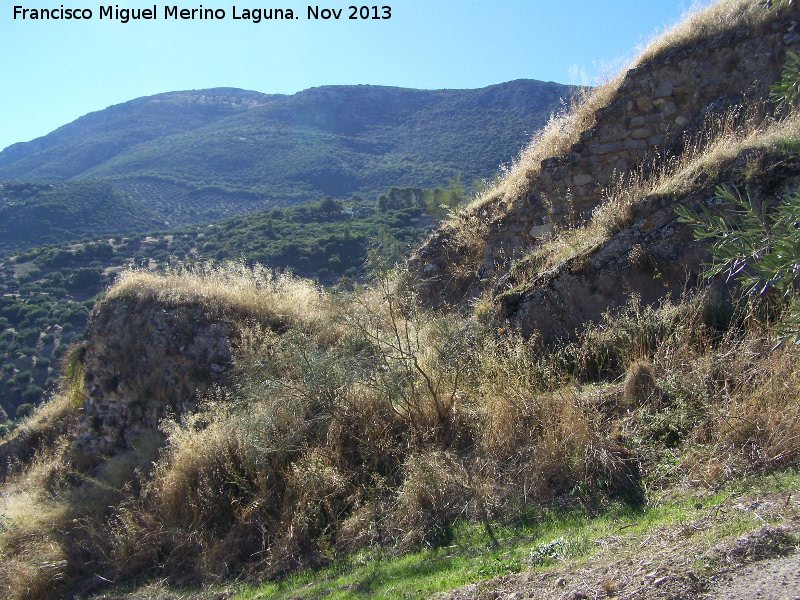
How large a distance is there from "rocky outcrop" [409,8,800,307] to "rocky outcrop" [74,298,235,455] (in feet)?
15.4

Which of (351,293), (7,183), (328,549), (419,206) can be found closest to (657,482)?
(328,549)

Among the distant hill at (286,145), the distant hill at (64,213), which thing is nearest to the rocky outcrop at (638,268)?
the distant hill at (286,145)

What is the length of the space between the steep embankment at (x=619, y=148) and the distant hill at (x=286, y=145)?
25205 millimetres

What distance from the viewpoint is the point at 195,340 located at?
865cm

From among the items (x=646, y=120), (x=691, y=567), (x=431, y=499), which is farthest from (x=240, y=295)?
(x=691, y=567)

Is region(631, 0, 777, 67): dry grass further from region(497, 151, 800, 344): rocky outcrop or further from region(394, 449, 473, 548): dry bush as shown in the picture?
region(394, 449, 473, 548): dry bush

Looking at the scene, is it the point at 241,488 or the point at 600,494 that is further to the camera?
the point at 241,488

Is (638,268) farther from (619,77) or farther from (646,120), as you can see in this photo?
(619,77)

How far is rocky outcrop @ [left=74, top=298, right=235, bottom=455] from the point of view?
839 centimetres

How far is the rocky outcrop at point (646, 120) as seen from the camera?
320 inches

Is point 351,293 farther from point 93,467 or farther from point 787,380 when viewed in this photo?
point 93,467

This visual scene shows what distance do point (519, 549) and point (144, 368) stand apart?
717 centimetres

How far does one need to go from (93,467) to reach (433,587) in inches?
279

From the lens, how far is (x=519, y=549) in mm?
3752
